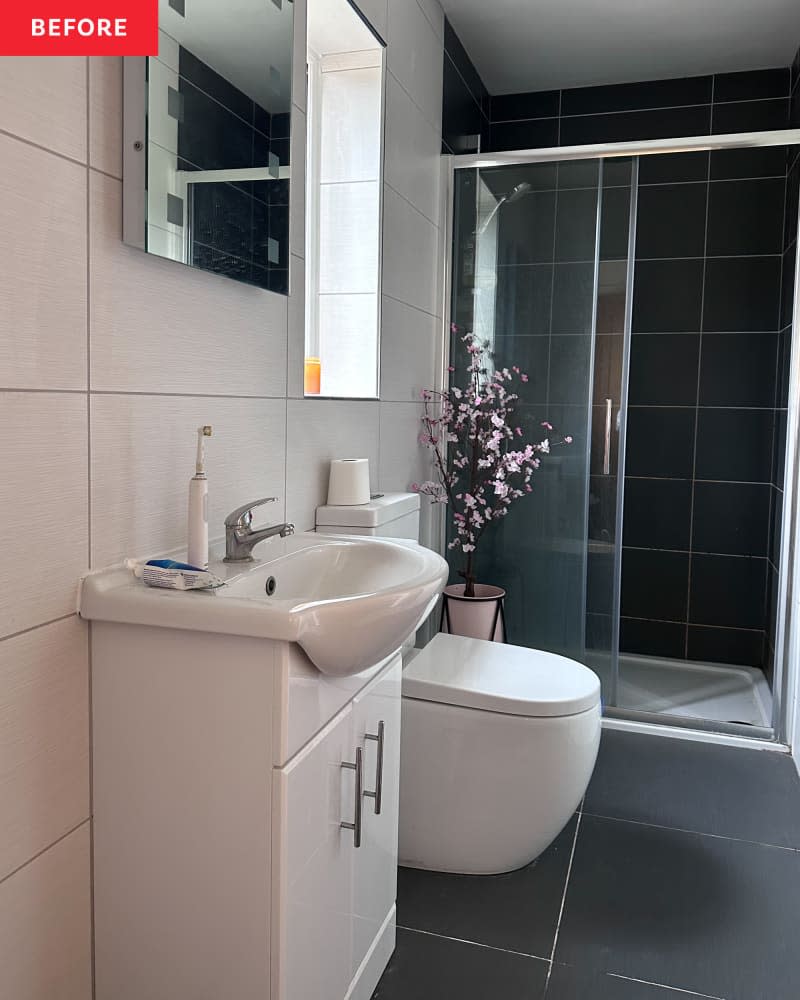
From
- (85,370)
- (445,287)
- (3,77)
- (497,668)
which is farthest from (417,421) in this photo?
(3,77)

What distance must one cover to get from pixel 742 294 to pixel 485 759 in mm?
2426

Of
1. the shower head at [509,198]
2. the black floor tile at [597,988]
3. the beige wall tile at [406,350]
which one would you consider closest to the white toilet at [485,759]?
the black floor tile at [597,988]

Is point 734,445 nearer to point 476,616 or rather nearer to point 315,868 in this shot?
point 476,616

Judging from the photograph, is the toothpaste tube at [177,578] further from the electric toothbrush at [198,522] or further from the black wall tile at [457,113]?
the black wall tile at [457,113]

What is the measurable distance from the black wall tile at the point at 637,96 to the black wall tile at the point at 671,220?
31 centimetres

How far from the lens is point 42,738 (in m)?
1.12

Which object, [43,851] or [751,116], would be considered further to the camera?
[751,116]

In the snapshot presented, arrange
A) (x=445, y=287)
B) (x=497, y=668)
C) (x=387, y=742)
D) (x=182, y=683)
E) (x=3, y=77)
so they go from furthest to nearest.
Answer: (x=445, y=287) < (x=497, y=668) < (x=387, y=742) < (x=182, y=683) < (x=3, y=77)

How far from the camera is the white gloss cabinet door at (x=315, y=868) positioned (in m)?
1.13

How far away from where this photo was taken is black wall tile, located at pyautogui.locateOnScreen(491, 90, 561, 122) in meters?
3.58

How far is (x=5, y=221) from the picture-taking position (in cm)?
101

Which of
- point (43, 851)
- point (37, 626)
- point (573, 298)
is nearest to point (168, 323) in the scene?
point (37, 626)

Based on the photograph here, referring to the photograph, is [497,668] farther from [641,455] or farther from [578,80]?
[578,80]

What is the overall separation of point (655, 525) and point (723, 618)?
0.47m
